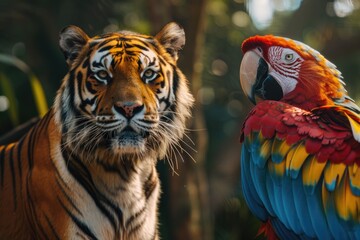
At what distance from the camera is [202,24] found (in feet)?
36.6

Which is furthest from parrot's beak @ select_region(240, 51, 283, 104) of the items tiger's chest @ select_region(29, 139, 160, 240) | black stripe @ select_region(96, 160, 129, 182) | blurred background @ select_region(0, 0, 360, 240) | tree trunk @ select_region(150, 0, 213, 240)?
tree trunk @ select_region(150, 0, 213, 240)

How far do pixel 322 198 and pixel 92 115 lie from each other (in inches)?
58.7

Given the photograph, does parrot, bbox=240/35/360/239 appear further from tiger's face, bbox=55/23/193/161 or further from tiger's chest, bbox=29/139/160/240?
tiger's chest, bbox=29/139/160/240

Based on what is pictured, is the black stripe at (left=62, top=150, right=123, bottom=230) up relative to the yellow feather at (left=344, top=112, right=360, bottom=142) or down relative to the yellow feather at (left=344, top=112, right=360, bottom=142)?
down

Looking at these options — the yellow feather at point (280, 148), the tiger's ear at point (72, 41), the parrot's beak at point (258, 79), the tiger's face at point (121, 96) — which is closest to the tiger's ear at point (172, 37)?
the tiger's face at point (121, 96)

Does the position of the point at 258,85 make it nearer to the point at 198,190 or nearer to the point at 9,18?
the point at 198,190

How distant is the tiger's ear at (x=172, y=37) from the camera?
18.1 feet

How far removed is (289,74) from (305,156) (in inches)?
33.9

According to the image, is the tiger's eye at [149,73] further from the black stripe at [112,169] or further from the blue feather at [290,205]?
the blue feather at [290,205]

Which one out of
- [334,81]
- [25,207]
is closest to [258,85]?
[334,81]

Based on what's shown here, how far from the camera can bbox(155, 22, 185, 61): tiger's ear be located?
552 cm

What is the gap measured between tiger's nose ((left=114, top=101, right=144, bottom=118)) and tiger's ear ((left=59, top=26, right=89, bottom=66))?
0.62 m

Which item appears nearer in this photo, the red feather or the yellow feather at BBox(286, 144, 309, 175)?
the red feather

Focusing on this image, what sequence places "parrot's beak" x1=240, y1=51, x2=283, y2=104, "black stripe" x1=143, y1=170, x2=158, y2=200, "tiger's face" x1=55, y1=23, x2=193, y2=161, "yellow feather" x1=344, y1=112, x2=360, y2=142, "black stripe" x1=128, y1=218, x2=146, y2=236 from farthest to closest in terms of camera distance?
"parrot's beak" x1=240, y1=51, x2=283, y2=104
"black stripe" x1=143, y1=170, x2=158, y2=200
"black stripe" x1=128, y1=218, x2=146, y2=236
"tiger's face" x1=55, y1=23, x2=193, y2=161
"yellow feather" x1=344, y1=112, x2=360, y2=142
